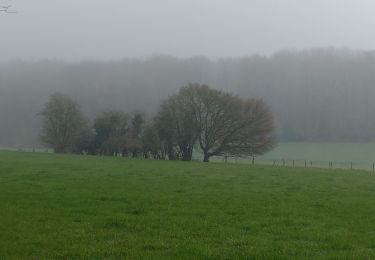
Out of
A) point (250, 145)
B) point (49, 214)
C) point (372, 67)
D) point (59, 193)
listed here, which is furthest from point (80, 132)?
point (372, 67)

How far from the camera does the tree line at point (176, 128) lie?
74.7 meters

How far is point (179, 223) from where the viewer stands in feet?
44.3

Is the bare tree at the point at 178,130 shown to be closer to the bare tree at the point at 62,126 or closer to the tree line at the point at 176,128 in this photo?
the tree line at the point at 176,128

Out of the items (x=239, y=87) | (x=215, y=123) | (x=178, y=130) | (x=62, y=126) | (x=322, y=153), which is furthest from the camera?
(x=239, y=87)

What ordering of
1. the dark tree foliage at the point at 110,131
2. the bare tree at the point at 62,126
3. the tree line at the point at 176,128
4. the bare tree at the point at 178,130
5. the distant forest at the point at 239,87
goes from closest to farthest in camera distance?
the tree line at the point at 176,128, the bare tree at the point at 178,130, the dark tree foliage at the point at 110,131, the bare tree at the point at 62,126, the distant forest at the point at 239,87

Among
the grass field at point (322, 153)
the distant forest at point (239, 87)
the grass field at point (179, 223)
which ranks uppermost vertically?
the distant forest at point (239, 87)

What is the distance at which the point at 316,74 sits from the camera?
144m

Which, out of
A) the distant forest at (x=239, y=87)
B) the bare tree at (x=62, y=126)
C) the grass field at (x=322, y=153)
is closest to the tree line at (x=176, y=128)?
the bare tree at (x=62, y=126)

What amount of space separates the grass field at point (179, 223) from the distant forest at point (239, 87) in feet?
360

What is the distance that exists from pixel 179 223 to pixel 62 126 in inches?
3018

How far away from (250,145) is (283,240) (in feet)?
204

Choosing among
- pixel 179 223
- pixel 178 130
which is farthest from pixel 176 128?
pixel 179 223

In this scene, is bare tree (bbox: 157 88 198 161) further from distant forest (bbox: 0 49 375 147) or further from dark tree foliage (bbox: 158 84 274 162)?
distant forest (bbox: 0 49 375 147)

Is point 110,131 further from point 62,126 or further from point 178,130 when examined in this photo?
point 178,130
